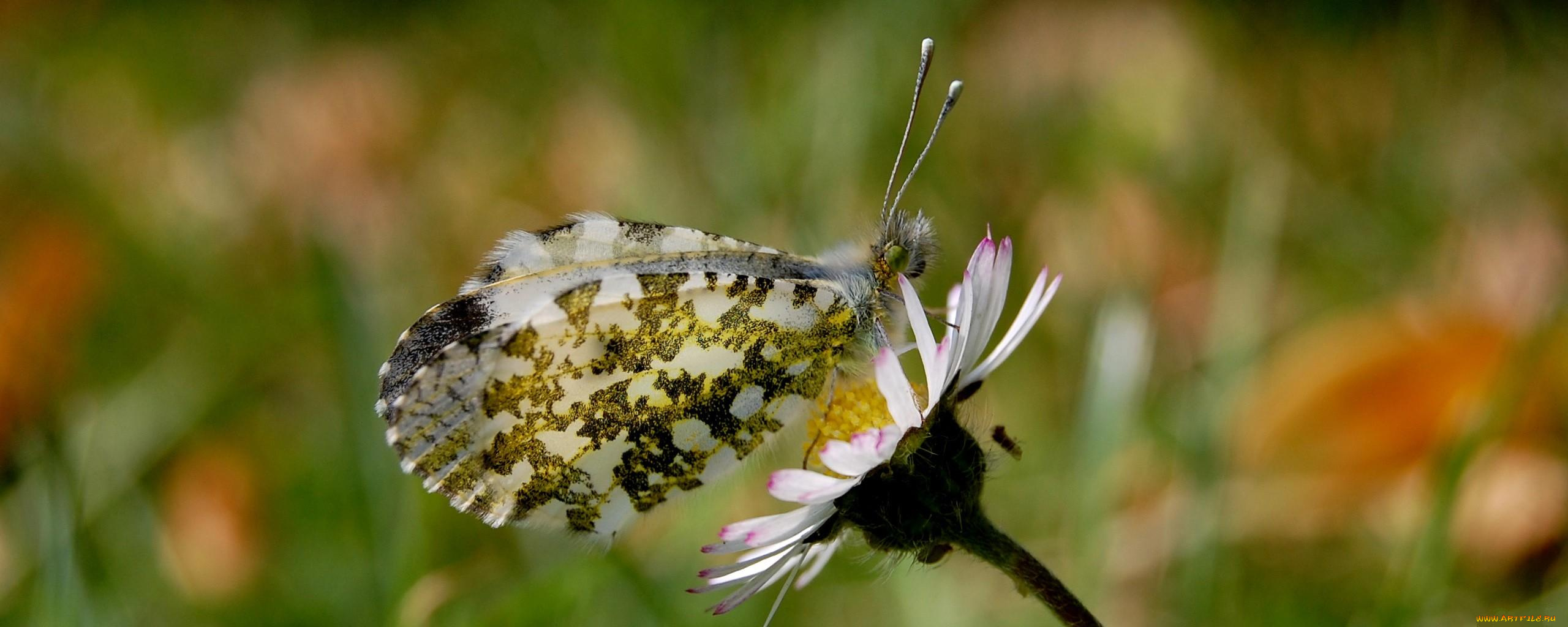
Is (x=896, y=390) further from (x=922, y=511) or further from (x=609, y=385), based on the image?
(x=609, y=385)

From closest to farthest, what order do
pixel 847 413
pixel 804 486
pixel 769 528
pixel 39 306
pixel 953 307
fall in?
pixel 804 486
pixel 769 528
pixel 847 413
pixel 953 307
pixel 39 306

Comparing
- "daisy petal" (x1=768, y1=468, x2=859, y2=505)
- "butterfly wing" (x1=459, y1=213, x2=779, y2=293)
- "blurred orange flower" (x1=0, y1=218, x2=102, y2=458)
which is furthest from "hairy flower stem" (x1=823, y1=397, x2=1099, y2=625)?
"blurred orange flower" (x1=0, y1=218, x2=102, y2=458)

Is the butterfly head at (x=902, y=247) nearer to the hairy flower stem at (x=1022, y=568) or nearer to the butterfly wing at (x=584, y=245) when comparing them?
the butterfly wing at (x=584, y=245)

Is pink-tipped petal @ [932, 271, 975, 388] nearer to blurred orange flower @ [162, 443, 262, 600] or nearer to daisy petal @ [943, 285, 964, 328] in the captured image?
daisy petal @ [943, 285, 964, 328]

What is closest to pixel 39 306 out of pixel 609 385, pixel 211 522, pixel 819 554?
pixel 211 522

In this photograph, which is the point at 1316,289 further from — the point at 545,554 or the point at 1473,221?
the point at 545,554
